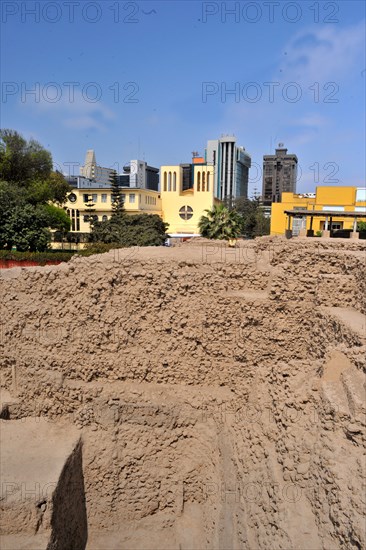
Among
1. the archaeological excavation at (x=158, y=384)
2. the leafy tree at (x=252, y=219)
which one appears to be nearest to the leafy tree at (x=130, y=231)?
the leafy tree at (x=252, y=219)

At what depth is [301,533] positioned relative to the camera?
3.87 m

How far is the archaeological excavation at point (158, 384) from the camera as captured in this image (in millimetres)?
5383

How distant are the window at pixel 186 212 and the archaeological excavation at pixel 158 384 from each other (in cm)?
2991

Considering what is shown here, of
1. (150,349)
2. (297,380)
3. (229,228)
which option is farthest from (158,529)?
(229,228)

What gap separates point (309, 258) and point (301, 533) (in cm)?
414

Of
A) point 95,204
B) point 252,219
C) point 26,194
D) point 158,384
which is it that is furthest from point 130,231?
point 158,384

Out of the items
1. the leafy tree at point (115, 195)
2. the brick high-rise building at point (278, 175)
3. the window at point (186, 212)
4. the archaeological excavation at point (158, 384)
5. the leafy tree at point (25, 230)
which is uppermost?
the brick high-rise building at point (278, 175)

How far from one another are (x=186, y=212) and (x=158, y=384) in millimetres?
31248

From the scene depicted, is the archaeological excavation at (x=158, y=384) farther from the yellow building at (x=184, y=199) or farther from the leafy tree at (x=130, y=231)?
the yellow building at (x=184, y=199)

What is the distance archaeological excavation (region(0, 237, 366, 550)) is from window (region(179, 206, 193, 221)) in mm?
29907

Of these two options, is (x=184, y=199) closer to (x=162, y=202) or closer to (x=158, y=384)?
(x=162, y=202)

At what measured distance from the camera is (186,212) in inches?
1457

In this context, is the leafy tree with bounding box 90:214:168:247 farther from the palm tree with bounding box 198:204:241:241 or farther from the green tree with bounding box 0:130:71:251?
the palm tree with bounding box 198:204:241:241

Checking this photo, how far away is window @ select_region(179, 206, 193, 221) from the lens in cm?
3684
